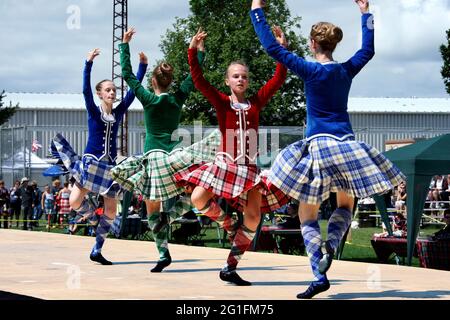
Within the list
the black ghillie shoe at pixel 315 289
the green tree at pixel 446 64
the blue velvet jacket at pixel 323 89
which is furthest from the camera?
the green tree at pixel 446 64

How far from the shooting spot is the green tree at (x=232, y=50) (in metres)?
49.7

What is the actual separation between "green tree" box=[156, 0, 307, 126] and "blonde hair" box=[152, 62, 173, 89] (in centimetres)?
3990

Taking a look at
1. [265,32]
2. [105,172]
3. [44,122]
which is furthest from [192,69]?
[44,122]

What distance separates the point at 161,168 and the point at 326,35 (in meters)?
2.37

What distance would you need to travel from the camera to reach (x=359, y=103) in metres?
61.2

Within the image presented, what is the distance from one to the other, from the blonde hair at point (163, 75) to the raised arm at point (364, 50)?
92.0 inches

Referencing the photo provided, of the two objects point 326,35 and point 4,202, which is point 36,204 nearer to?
point 4,202

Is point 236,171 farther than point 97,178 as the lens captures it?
No

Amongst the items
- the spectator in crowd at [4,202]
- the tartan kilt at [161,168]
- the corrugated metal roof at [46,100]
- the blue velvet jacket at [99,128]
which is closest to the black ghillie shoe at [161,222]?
the tartan kilt at [161,168]

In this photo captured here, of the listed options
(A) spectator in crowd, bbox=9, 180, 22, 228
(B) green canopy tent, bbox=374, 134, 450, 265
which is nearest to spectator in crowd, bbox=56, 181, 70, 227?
(A) spectator in crowd, bbox=9, 180, 22, 228

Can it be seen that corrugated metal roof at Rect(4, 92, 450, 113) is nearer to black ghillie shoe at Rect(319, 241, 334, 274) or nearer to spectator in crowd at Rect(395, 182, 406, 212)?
spectator in crowd at Rect(395, 182, 406, 212)

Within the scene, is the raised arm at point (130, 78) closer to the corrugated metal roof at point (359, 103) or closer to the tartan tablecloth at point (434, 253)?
the tartan tablecloth at point (434, 253)

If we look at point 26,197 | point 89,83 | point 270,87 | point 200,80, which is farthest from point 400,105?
point 200,80
